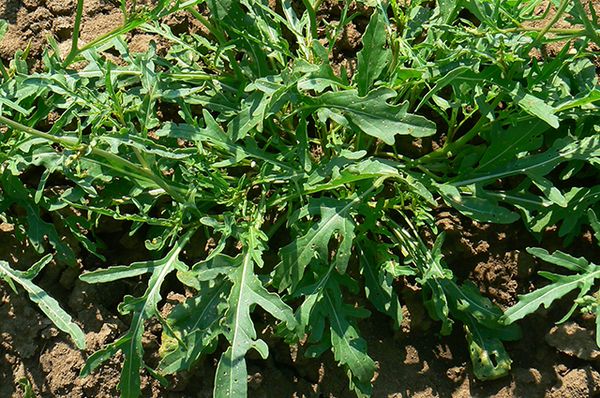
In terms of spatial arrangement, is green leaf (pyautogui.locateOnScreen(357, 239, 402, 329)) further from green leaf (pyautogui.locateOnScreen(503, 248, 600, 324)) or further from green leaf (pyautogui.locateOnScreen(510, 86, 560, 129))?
green leaf (pyautogui.locateOnScreen(510, 86, 560, 129))

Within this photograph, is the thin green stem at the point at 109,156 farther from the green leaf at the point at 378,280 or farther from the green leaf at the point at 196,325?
the green leaf at the point at 378,280

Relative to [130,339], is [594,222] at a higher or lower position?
higher

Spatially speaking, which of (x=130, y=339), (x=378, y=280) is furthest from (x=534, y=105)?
(x=130, y=339)

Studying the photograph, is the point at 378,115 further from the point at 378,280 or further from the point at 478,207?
the point at 378,280

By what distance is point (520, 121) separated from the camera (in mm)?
2906

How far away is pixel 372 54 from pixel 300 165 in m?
0.41

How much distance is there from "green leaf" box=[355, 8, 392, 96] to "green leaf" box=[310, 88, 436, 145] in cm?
6

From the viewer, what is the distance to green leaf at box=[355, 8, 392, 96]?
263cm

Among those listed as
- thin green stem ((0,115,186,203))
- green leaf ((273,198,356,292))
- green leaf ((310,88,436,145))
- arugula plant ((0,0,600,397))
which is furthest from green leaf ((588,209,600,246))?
thin green stem ((0,115,186,203))

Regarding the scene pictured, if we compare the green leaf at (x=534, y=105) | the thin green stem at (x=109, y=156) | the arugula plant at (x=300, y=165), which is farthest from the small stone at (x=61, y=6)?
the green leaf at (x=534, y=105)

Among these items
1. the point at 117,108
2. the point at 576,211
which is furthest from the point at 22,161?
the point at 576,211

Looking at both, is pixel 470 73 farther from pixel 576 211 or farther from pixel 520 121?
pixel 576 211

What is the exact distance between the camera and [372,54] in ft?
8.78

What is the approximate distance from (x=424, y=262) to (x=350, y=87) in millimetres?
588
